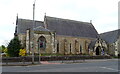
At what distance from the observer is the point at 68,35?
45.8 meters

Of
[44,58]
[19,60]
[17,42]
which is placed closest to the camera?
[19,60]

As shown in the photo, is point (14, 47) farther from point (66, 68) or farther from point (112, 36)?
point (112, 36)

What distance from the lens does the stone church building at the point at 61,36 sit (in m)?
38.6

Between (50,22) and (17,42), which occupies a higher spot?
(50,22)

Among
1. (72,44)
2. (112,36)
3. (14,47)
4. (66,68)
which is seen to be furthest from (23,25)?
(112,36)

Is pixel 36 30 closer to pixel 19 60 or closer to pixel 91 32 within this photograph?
pixel 19 60

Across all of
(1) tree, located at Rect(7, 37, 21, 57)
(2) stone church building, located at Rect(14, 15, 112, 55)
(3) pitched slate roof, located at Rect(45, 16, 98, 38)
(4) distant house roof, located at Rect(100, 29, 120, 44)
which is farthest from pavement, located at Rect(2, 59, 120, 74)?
(4) distant house roof, located at Rect(100, 29, 120, 44)

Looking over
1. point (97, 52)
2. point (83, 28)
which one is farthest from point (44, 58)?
point (83, 28)

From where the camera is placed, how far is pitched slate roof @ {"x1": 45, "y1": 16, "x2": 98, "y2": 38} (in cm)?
4526

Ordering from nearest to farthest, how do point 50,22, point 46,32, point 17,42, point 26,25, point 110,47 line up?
point 17,42
point 46,32
point 26,25
point 50,22
point 110,47

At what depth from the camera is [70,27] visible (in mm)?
48562

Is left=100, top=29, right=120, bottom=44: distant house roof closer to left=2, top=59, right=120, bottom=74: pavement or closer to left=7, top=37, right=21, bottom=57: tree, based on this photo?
left=2, top=59, right=120, bottom=74: pavement

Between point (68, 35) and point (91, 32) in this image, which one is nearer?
point (68, 35)

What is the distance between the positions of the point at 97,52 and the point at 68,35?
10.7m
